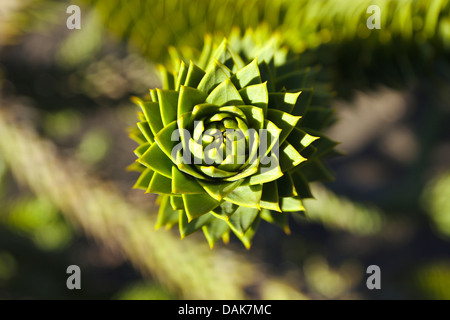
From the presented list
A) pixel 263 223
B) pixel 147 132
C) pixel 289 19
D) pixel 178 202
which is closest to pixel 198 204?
pixel 178 202

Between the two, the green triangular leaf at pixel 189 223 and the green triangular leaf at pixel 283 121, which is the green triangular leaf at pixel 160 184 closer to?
the green triangular leaf at pixel 189 223

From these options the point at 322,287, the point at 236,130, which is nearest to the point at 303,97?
the point at 236,130

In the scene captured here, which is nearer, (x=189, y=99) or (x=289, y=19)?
(x=189, y=99)

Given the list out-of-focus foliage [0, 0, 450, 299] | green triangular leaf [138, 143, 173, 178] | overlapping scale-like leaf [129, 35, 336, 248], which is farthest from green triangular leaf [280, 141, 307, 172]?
out-of-focus foliage [0, 0, 450, 299]

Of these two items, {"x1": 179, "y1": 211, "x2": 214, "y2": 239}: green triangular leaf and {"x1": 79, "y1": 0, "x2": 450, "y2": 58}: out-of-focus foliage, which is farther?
{"x1": 79, "y1": 0, "x2": 450, "y2": 58}: out-of-focus foliage

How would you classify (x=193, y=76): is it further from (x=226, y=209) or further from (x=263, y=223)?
(x=263, y=223)

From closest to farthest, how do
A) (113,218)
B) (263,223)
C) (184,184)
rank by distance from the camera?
(184,184) → (113,218) → (263,223)

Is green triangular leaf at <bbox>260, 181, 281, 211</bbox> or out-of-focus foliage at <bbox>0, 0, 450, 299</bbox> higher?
out-of-focus foliage at <bbox>0, 0, 450, 299</bbox>

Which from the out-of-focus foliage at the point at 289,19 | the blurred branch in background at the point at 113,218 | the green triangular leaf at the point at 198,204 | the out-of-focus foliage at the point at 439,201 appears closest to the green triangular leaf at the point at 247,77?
the green triangular leaf at the point at 198,204

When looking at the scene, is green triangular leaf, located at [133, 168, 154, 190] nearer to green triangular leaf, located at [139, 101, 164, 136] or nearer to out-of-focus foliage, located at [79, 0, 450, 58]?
green triangular leaf, located at [139, 101, 164, 136]

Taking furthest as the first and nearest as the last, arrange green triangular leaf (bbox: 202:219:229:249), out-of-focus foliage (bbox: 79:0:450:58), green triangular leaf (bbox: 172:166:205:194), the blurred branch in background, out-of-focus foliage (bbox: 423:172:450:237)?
out-of-focus foliage (bbox: 423:172:450:237) < the blurred branch in background < out-of-focus foliage (bbox: 79:0:450:58) < green triangular leaf (bbox: 202:219:229:249) < green triangular leaf (bbox: 172:166:205:194)

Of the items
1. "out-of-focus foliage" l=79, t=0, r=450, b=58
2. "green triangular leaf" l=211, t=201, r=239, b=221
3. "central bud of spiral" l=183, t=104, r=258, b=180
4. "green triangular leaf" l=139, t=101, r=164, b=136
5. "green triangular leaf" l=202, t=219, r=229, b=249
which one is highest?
"out-of-focus foliage" l=79, t=0, r=450, b=58
